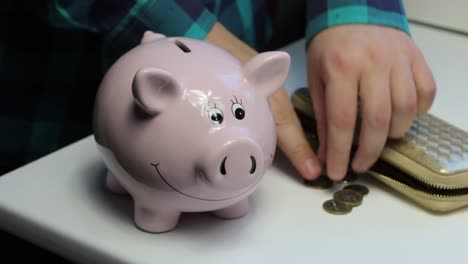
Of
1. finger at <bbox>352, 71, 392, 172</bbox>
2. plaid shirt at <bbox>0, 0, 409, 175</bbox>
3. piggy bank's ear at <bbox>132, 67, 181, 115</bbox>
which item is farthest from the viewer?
plaid shirt at <bbox>0, 0, 409, 175</bbox>

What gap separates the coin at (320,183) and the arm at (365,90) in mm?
10

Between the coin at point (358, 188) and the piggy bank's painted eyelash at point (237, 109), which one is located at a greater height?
the piggy bank's painted eyelash at point (237, 109)

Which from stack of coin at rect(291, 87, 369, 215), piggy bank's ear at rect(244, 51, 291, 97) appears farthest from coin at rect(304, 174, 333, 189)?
piggy bank's ear at rect(244, 51, 291, 97)

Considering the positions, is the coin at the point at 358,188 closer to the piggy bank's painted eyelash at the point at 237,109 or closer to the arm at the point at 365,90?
the arm at the point at 365,90

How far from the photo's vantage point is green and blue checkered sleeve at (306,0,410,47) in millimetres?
541

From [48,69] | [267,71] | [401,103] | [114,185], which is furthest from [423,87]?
[48,69]

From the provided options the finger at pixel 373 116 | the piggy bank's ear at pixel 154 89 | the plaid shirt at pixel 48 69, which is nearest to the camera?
the piggy bank's ear at pixel 154 89

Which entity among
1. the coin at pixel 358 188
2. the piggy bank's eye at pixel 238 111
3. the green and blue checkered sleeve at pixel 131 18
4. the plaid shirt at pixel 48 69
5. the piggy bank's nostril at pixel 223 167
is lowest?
the plaid shirt at pixel 48 69

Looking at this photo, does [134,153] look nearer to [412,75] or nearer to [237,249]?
[237,249]

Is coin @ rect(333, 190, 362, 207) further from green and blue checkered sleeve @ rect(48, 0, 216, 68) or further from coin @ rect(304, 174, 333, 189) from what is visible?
green and blue checkered sleeve @ rect(48, 0, 216, 68)

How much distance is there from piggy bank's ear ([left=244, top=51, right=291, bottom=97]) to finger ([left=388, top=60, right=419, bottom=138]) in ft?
0.32

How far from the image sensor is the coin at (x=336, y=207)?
45cm

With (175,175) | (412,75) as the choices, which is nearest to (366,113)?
(412,75)

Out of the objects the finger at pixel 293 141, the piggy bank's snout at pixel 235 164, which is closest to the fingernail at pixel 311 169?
the finger at pixel 293 141
